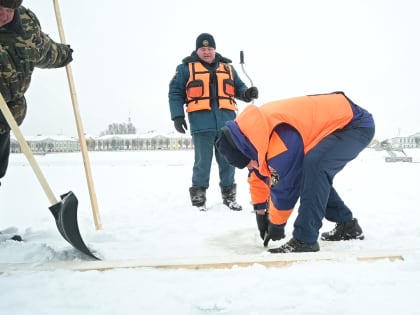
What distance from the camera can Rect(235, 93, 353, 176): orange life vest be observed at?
211 cm

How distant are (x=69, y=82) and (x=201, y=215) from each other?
1.67 metres

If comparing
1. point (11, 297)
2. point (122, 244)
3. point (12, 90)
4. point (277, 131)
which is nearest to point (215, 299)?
point (11, 297)

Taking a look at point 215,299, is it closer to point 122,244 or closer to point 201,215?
point 122,244

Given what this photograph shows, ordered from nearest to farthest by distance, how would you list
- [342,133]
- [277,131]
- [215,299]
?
[215,299]
[277,131]
[342,133]

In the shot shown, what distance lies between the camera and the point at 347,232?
2596 millimetres

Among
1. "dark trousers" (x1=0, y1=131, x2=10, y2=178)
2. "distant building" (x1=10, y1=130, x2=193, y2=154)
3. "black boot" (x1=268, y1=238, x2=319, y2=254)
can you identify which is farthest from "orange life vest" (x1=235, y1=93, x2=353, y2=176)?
"distant building" (x1=10, y1=130, x2=193, y2=154)

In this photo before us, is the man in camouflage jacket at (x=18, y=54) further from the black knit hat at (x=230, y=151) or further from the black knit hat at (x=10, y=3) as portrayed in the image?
the black knit hat at (x=230, y=151)

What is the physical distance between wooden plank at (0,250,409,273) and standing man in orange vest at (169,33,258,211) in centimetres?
221

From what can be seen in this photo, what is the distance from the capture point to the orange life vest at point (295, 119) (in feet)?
6.93

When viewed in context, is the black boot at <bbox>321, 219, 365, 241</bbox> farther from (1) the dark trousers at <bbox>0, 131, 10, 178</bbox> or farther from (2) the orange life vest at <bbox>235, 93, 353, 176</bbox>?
(1) the dark trousers at <bbox>0, 131, 10, 178</bbox>

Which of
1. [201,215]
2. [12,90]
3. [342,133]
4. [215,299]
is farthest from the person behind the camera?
[201,215]

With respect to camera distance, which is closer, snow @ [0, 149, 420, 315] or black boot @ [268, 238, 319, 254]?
snow @ [0, 149, 420, 315]

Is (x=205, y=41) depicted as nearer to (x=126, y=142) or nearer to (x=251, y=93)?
(x=251, y=93)

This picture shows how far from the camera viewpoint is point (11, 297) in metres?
1.46
